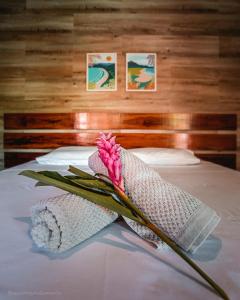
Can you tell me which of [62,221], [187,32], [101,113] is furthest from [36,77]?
[62,221]

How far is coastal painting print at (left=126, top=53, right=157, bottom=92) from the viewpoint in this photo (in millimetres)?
2760

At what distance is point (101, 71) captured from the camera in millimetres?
2770

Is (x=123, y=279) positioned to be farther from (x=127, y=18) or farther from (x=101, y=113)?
(x=127, y=18)

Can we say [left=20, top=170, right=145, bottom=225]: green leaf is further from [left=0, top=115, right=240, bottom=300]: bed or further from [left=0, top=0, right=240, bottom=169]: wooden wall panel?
[left=0, top=0, right=240, bottom=169]: wooden wall panel

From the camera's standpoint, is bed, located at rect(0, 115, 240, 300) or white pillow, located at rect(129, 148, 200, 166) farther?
white pillow, located at rect(129, 148, 200, 166)

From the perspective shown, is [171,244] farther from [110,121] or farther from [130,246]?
[110,121]

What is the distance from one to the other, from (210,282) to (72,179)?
0.41 metres

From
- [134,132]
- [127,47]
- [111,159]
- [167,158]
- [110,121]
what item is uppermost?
[127,47]

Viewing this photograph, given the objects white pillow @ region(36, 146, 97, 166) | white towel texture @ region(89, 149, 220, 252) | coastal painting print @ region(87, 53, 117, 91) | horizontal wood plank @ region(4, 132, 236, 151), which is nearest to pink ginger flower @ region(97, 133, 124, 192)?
white towel texture @ region(89, 149, 220, 252)

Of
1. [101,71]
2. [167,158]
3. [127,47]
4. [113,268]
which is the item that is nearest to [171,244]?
[113,268]

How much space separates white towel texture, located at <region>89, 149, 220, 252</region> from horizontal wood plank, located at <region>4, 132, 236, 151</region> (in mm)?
2003

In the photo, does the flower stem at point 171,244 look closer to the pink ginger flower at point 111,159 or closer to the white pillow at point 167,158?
the pink ginger flower at point 111,159

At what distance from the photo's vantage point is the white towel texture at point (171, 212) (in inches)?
22.6

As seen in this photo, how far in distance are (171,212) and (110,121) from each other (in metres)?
2.23
